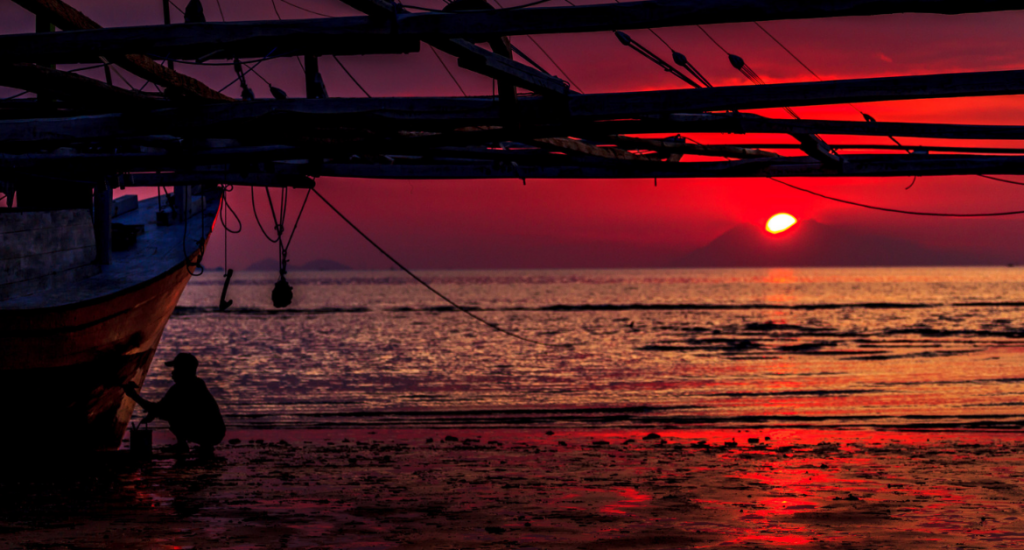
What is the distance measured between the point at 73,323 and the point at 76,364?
63 centimetres

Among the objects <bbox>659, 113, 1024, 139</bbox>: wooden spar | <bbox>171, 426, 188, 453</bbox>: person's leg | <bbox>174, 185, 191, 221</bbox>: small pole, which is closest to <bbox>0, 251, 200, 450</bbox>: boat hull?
<bbox>171, 426, 188, 453</bbox>: person's leg

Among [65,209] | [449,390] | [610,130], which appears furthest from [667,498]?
[449,390]

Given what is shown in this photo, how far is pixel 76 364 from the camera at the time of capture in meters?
9.65

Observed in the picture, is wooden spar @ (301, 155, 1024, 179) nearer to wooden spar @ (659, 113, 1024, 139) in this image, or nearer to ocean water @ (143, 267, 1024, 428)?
wooden spar @ (659, 113, 1024, 139)

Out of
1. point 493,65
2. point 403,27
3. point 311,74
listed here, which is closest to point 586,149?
point 311,74

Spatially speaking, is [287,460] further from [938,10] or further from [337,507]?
[938,10]

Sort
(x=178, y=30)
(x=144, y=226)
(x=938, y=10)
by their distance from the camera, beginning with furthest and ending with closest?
(x=144, y=226), (x=178, y=30), (x=938, y=10)

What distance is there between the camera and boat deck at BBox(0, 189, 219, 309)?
952cm

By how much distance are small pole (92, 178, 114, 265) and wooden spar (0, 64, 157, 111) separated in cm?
536

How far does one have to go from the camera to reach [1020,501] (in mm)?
7781

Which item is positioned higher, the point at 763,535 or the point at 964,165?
the point at 964,165

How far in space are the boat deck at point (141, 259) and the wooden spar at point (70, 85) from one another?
401cm

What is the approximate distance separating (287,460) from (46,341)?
3.27 metres

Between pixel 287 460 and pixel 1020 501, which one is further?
pixel 287 460
